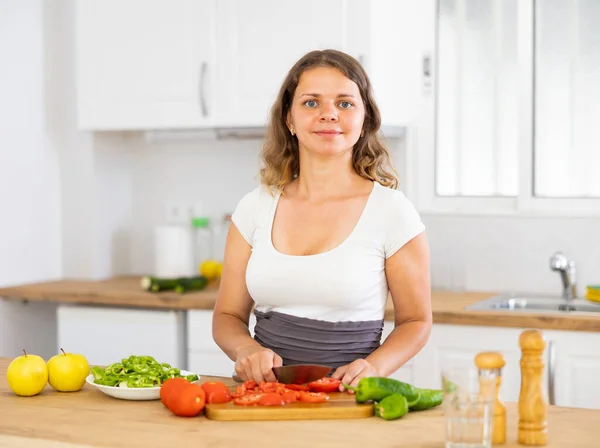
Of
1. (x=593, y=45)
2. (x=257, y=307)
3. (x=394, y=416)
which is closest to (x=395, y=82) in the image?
(x=593, y=45)

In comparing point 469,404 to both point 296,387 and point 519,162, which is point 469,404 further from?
point 519,162

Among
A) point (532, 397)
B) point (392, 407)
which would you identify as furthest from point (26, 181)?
point (532, 397)

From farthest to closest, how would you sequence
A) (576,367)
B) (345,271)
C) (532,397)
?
(576,367) < (345,271) < (532,397)

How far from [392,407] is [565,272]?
6.49 feet

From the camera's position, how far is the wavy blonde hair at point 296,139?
2.38m

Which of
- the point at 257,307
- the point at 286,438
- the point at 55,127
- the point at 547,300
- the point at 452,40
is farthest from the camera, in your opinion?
the point at 55,127

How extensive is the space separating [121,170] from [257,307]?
2201 millimetres

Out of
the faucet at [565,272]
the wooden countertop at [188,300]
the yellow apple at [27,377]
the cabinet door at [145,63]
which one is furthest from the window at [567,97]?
the yellow apple at [27,377]

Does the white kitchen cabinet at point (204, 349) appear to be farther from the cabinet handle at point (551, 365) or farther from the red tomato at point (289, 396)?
the red tomato at point (289, 396)

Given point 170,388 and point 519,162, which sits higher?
point 519,162

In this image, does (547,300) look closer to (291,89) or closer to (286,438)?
(291,89)

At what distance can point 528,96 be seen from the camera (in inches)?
149

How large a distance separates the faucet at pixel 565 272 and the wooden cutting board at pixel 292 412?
1.95m

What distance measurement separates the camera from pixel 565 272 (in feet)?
12.0
